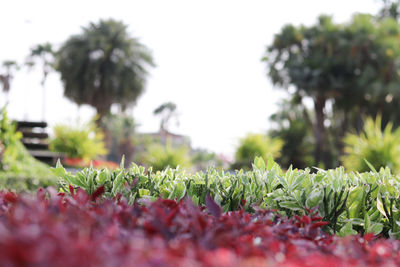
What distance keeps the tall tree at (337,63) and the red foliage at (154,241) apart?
26.1 metres

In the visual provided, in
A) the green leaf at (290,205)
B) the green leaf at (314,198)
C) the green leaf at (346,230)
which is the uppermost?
the green leaf at (314,198)

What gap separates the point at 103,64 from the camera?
31969 millimetres

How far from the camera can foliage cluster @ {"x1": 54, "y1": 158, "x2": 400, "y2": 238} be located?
269 cm

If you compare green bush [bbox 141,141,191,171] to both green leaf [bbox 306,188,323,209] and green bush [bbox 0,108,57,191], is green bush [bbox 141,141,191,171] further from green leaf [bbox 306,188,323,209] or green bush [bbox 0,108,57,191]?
green leaf [bbox 306,188,323,209]

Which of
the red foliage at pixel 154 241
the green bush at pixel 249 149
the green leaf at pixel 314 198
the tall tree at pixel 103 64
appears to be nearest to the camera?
the red foliage at pixel 154 241

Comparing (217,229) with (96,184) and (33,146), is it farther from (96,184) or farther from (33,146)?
(33,146)

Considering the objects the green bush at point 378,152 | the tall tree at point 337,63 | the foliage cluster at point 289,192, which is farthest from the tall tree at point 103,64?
the foliage cluster at point 289,192

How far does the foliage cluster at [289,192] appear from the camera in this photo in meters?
2.69

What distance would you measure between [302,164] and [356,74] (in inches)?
308

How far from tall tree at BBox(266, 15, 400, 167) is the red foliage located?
85.6 ft

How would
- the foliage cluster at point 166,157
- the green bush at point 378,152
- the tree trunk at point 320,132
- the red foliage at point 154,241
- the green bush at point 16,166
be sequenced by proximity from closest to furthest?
the red foliage at point 154,241
the green bush at point 16,166
the green bush at point 378,152
the foliage cluster at point 166,157
the tree trunk at point 320,132

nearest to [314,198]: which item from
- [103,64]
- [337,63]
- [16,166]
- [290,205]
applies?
[290,205]

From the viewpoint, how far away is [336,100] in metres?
30.1

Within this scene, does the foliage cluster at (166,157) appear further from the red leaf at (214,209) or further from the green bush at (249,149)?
the red leaf at (214,209)
